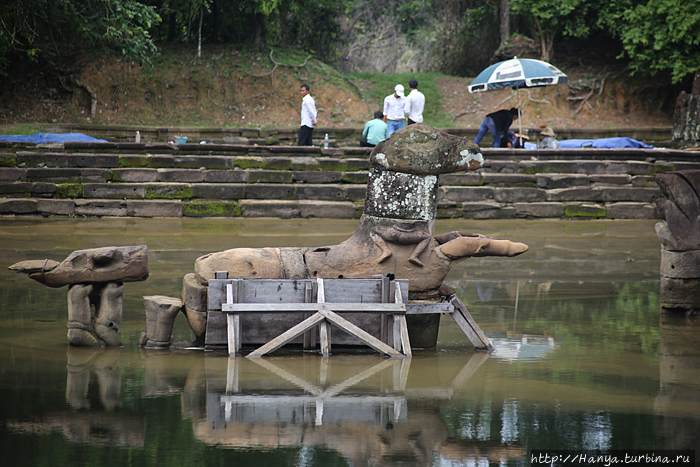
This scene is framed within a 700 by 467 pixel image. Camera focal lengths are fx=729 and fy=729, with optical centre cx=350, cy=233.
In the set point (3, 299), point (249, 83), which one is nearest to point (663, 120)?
point (249, 83)

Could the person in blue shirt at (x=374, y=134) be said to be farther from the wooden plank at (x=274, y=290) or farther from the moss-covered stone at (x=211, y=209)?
the wooden plank at (x=274, y=290)

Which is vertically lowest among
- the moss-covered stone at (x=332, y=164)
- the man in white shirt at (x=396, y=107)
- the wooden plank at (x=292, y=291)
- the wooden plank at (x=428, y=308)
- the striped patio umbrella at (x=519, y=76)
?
the wooden plank at (x=428, y=308)

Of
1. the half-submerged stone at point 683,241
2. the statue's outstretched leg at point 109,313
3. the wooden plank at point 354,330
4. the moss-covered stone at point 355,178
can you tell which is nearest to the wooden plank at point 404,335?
the wooden plank at point 354,330

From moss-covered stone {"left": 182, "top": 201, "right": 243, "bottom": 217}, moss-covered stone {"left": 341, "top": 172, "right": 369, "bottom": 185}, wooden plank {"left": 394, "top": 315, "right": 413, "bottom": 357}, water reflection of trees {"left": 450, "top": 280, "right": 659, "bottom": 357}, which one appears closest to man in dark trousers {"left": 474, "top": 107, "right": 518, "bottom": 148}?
moss-covered stone {"left": 341, "top": 172, "right": 369, "bottom": 185}

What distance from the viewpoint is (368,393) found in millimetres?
4609

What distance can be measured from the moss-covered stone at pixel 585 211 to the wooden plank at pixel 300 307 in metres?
7.96

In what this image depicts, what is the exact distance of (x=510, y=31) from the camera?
24.3 meters

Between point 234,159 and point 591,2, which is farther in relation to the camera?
point 591,2

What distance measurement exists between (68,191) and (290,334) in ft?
25.4

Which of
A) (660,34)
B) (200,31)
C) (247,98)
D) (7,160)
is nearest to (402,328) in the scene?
(7,160)

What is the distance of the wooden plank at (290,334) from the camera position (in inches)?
209

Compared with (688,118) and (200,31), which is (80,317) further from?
(200,31)

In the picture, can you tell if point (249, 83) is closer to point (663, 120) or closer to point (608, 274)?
point (663, 120)

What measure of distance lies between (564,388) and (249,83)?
18.8m
